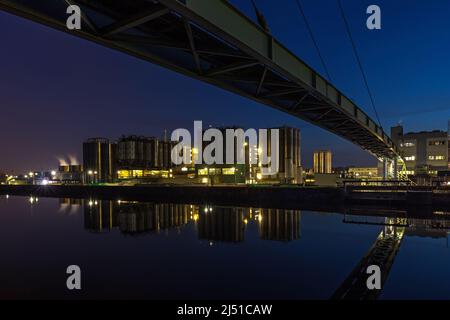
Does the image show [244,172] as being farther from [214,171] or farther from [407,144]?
[407,144]

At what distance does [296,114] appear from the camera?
19.8m

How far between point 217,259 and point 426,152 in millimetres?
106573

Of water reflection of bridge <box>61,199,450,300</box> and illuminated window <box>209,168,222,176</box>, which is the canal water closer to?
water reflection of bridge <box>61,199,450,300</box>

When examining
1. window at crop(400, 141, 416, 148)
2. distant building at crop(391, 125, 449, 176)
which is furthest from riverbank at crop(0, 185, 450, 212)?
window at crop(400, 141, 416, 148)

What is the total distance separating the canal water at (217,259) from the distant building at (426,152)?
284 feet

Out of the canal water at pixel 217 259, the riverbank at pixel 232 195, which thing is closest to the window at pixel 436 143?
the riverbank at pixel 232 195

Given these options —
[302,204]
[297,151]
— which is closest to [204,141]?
[297,151]

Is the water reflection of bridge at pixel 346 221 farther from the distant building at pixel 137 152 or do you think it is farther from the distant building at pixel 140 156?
the distant building at pixel 137 152

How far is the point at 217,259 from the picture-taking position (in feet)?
34.8

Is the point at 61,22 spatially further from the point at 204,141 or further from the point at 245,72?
the point at 204,141

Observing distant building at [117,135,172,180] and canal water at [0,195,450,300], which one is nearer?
canal water at [0,195,450,300]

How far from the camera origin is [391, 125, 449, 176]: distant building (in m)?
86.5

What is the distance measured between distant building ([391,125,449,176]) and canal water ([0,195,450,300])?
86.6m

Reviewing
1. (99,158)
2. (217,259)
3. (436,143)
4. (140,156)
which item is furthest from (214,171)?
(99,158)
